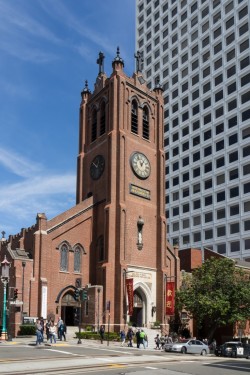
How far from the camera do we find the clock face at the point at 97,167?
181ft

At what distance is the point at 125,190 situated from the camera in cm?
5284

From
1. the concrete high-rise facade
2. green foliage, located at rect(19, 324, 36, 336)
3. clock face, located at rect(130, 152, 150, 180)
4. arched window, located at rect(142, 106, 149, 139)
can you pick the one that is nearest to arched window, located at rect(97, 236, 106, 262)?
clock face, located at rect(130, 152, 150, 180)

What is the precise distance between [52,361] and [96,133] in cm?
3711

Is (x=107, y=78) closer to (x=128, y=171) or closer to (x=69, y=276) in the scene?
(x=128, y=171)

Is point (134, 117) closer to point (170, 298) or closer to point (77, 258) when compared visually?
point (77, 258)

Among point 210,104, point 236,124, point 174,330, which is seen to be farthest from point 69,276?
point 210,104

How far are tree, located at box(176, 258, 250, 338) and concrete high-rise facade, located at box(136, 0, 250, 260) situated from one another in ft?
92.2

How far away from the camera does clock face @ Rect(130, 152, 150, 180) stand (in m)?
54.7

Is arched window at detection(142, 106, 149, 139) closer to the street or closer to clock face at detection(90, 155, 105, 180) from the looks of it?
clock face at detection(90, 155, 105, 180)

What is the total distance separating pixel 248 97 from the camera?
82.3 metres

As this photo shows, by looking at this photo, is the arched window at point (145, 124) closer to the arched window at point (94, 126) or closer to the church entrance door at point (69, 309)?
the arched window at point (94, 126)

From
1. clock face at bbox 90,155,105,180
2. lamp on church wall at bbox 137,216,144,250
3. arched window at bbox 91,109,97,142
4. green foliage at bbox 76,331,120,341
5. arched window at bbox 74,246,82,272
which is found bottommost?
green foliage at bbox 76,331,120,341

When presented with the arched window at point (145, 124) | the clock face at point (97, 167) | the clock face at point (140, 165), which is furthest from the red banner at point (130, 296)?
the arched window at point (145, 124)

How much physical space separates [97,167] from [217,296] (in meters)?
18.5
